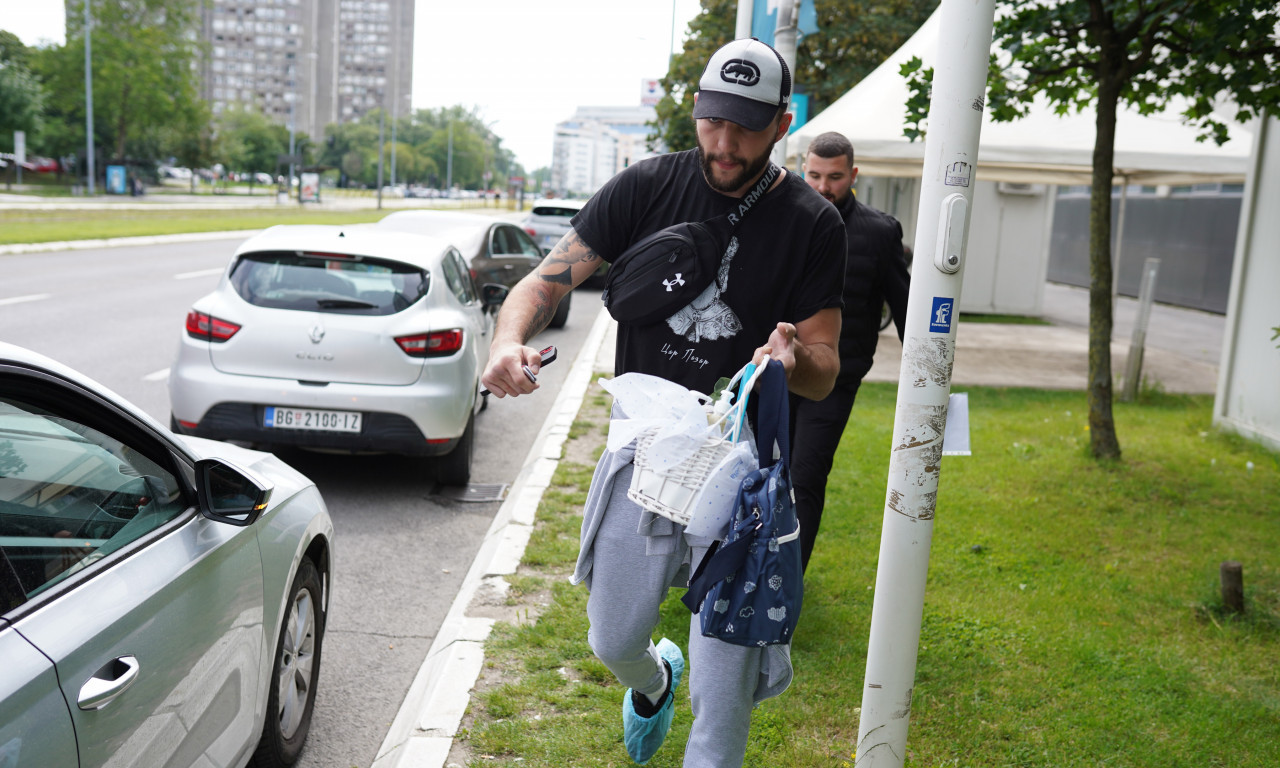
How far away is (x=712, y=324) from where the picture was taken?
107 inches

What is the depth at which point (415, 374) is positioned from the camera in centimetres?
629

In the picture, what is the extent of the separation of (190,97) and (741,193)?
79191 mm

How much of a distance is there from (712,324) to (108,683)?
5.03 feet

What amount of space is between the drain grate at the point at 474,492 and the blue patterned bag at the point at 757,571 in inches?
174

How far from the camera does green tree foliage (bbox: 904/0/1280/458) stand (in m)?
6.25

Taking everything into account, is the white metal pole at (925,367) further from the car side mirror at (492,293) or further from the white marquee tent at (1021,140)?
the white marquee tent at (1021,140)

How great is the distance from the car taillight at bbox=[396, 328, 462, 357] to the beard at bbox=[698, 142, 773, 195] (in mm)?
3896

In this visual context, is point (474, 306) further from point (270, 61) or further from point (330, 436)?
point (270, 61)

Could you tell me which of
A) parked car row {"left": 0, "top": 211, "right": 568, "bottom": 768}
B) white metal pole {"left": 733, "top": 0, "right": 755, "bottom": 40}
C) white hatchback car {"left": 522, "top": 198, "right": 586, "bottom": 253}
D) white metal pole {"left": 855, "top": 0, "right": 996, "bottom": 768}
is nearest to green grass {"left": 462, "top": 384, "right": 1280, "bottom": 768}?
white metal pole {"left": 855, "top": 0, "right": 996, "bottom": 768}

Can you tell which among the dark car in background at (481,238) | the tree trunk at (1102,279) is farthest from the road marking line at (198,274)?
the tree trunk at (1102,279)

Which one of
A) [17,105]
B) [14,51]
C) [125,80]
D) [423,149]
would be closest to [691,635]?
[17,105]

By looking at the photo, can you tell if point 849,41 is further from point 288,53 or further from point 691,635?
point 288,53

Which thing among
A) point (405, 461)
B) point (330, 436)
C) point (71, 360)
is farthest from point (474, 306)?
point (71, 360)

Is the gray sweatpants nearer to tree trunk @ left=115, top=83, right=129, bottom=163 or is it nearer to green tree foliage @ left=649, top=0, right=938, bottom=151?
green tree foliage @ left=649, top=0, right=938, bottom=151
